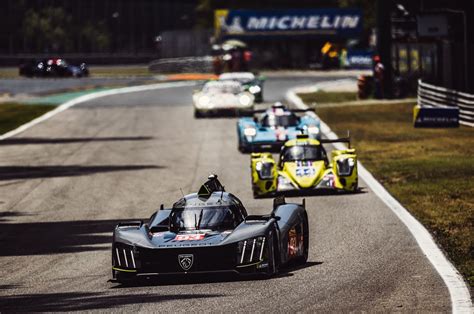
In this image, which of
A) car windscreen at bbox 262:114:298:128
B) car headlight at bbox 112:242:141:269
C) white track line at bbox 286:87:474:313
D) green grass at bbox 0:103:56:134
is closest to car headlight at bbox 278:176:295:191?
white track line at bbox 286:87:474:313

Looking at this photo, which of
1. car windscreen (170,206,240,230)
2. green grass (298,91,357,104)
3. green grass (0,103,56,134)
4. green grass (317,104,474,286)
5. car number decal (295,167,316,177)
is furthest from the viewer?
green grass (298,91,357,104)

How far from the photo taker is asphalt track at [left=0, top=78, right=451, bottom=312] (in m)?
14.2

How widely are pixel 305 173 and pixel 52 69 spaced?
249ft

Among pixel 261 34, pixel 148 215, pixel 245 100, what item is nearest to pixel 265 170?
pixel 148 215

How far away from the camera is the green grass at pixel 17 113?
52250 mm

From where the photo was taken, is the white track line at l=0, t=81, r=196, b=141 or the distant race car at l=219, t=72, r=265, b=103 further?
the distant race car at l=219, t=72, r=265, b=103

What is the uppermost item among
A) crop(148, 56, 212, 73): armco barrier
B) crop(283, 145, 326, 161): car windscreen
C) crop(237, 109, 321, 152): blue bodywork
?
crop(283, 145, 326, 161): car windscreen

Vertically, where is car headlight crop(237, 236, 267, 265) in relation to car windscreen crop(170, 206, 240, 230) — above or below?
below

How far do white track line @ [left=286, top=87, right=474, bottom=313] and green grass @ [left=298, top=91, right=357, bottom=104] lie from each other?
3221cm

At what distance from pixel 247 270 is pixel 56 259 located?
391 cm

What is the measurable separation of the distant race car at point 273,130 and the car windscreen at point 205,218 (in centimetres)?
1941

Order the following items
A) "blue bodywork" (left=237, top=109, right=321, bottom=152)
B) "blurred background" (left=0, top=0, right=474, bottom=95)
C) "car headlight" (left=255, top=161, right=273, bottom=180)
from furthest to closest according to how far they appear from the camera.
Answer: "blurred background" (left=0, top=0, right=474, bottom=95) → "blue bodywork" (left=237, top=109, right=321, bottom=152) → "car headlight" (left=255, top=161, right=273, bottom=180)

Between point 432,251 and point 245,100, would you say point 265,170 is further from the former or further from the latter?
point 245,100

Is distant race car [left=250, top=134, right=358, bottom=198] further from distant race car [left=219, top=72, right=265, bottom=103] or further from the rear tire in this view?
distant race car [left=219, top=72, right=265, bottom=103]
